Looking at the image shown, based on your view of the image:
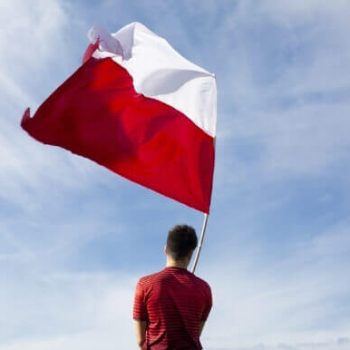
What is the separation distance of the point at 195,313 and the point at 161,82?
5.40 m

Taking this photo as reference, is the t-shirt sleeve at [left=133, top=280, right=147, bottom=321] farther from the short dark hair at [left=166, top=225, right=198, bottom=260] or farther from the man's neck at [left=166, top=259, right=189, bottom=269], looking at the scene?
the short dark hair at [left=166, top=225, right=198, bottom=260]

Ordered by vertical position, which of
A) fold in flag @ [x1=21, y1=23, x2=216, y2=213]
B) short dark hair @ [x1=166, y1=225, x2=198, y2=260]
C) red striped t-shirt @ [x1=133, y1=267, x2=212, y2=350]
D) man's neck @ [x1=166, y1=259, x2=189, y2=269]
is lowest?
red striped t-shirt @ [x1=133, y1=267, x2=212, y2=350]

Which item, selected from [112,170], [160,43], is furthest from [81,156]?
[160,43]

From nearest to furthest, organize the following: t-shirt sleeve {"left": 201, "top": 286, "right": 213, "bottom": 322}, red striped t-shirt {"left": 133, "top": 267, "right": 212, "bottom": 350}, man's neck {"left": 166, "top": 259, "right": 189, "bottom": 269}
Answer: red striped t-shirt {"left": 133, "top": 267, "right": 212, "bottom": 350}
man's neck {"left": 166, "top": 259, "right": 189, "bottom": 269}
t-shirt sleeve {"left": 201, "top": 286, "right": 213, "bottom": 322}

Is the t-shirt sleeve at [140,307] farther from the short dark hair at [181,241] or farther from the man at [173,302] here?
the short dark hair at [181,241]

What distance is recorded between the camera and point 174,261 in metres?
7.87

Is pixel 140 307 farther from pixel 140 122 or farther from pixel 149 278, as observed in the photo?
pixel 140 122

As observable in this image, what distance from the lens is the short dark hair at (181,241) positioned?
7.74m

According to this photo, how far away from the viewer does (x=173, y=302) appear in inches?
303

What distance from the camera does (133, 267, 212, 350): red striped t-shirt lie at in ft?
25.1

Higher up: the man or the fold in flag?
the fold in flag

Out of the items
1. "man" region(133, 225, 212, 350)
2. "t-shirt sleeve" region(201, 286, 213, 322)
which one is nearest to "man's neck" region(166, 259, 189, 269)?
"man" region(133, 225, 212, 350)

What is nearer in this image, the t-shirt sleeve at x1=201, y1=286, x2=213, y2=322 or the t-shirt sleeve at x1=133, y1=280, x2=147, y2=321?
the t-shirt sleeve at x1=133, y1=280, x2=147, y2=321

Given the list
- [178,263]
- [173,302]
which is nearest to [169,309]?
[173,302]
